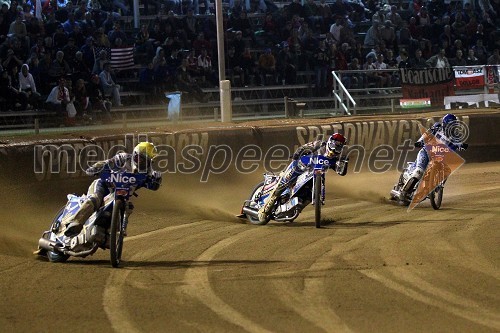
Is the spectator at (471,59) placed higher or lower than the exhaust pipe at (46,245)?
higher

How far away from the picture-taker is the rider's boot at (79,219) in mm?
10594

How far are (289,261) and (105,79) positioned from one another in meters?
12.8

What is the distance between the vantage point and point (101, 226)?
34.6 ft

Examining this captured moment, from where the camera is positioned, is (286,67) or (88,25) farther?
(286,67)

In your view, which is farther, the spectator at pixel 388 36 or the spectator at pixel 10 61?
the spectator at pixel 388 36

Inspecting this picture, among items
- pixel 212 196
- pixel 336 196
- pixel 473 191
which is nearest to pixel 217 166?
pixel 212 196

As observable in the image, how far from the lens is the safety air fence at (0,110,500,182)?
14820mm

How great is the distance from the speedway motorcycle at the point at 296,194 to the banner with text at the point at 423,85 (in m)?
10.5

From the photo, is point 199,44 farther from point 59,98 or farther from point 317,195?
point 317,195

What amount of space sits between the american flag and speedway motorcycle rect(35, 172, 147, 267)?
41.0ft

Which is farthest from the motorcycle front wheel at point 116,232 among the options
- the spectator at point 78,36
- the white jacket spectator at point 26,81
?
the spectator at point 78,36

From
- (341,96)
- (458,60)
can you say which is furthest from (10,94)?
(458,60)

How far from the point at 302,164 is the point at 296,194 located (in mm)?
467

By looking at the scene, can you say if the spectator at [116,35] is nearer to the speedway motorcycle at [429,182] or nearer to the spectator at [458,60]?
the speedway motorcycle at [429,182]
